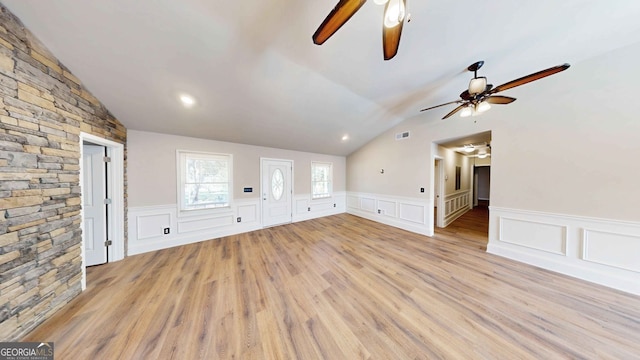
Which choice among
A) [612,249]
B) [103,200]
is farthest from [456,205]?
[103,200]

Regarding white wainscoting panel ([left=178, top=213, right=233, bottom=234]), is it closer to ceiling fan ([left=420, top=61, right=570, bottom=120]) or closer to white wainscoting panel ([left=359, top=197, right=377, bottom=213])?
white wainscoting panel ([left=359, top=197, right=377, bottom=213])

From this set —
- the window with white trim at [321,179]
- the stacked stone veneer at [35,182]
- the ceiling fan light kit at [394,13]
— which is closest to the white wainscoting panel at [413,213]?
the window with white trim at [321,179]

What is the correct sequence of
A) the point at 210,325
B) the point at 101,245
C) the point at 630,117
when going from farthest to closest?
the point at 101,245 → the point at 630,117 → the point at 210,325

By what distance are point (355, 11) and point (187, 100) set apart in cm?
270

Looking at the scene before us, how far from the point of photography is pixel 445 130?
140 inches

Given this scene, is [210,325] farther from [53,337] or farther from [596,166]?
[596,166]

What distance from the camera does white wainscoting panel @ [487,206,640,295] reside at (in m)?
2.06

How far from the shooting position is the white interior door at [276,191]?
442cm

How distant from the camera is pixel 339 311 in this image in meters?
1.74

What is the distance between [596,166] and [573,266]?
4.42 ft

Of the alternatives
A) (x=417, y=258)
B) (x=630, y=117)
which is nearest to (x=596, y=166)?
(x=630, y=117)

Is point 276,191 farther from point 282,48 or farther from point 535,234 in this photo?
point 535,234

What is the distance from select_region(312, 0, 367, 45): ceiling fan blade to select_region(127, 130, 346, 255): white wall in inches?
135

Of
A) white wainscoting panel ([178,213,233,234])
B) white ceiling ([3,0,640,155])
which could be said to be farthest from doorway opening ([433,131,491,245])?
white wainscoting panel ([178,213,233,234])
